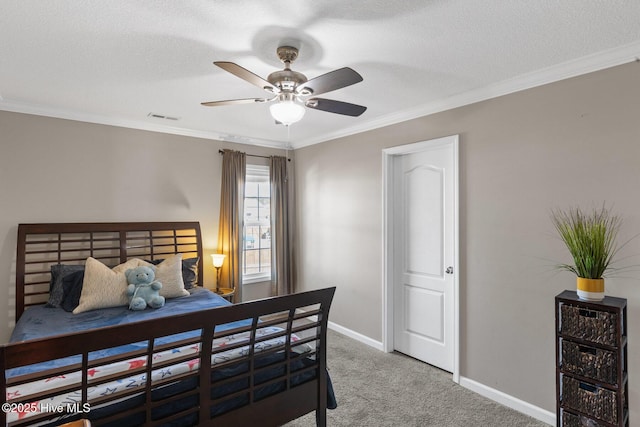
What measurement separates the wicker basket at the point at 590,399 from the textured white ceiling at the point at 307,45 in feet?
6.58

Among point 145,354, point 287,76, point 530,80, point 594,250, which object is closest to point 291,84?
point 287,76

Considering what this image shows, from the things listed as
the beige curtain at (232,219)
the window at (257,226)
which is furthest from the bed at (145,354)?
the window at (257,226)

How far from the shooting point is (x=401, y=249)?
374 centimetres

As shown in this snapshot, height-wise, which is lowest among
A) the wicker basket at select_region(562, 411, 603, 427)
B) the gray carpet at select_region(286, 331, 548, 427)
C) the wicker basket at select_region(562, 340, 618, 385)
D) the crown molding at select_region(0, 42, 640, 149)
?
the gray carpet at select_region(286, 331, 548, 427)

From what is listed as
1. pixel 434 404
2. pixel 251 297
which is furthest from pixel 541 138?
pixel 251 297

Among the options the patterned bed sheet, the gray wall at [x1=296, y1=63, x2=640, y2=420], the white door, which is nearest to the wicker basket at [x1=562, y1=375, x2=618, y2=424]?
the gray wall at [x1=296, y1=63, x2=640, y2=420]

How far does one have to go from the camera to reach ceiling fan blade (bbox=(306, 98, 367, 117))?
2.24 m

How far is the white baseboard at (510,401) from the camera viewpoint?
8.10ft

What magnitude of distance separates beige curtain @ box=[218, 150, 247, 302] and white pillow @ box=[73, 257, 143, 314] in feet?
4.49

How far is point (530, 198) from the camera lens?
2590 mm

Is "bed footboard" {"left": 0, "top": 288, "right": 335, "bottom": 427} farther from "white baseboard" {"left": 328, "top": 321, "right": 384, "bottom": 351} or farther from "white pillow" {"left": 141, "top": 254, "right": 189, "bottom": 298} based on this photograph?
"white baseboard" {"left": 328, "top": 321, "right": 384, "bottom": 351}

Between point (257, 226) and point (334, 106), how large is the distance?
2879mm

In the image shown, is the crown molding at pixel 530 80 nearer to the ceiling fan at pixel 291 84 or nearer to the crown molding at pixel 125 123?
the ceiling fan at pixel 291 84

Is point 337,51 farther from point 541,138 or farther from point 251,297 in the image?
point 251,297
